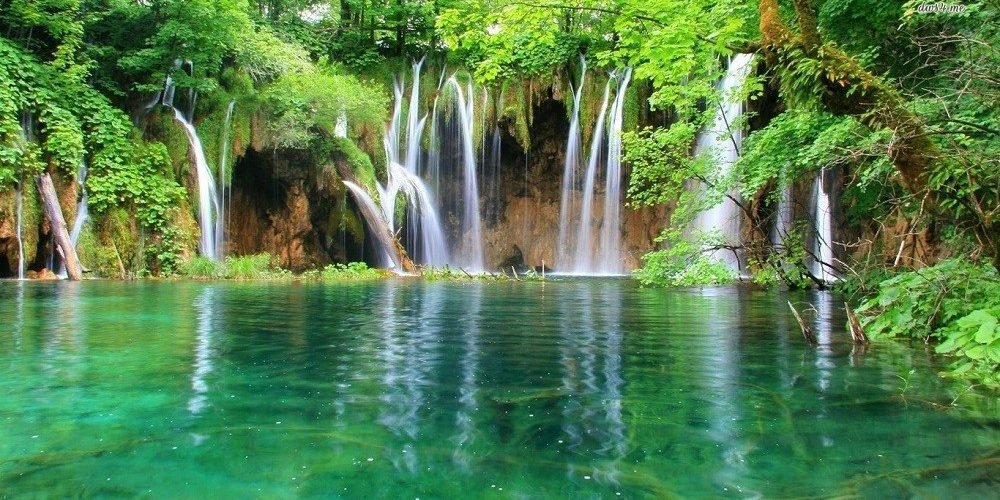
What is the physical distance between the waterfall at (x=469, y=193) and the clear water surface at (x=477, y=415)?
2187 cm

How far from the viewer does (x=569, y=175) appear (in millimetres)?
30438

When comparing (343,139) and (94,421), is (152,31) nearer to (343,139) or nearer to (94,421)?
(343,139)

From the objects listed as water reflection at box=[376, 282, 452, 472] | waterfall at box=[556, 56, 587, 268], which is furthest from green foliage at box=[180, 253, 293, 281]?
waterfall at box=[556, 56, 587, 268]

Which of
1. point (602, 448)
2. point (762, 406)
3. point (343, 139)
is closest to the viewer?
point (602, 448)

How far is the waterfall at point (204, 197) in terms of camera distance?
907 inches

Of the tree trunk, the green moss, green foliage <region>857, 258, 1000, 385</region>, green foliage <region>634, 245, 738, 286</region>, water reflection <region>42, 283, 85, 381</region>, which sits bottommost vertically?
water reflection <region>42, 283, 85, 381</region>

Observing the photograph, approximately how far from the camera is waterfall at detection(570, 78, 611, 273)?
28.8 m

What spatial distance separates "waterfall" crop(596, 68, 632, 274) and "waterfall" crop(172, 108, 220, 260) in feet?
49.7

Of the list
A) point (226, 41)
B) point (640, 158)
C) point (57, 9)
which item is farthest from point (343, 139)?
point (640, 158)

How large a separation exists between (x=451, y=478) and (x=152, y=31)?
25.9m

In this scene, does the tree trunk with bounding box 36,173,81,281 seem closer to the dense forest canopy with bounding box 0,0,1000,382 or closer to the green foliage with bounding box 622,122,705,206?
the dense forest canopy with bounding box 0,0,1000,382

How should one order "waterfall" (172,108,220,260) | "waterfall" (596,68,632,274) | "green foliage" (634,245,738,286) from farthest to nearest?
"waterfall" (596,68,632,274) → "waterfall" (172,108,220,260) → "green foliage" (634,245,738,286)

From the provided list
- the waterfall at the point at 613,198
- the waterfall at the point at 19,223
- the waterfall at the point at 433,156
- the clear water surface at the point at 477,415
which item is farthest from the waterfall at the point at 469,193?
the clear water surface at the point at 477,415

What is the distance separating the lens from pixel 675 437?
385 centimetres
